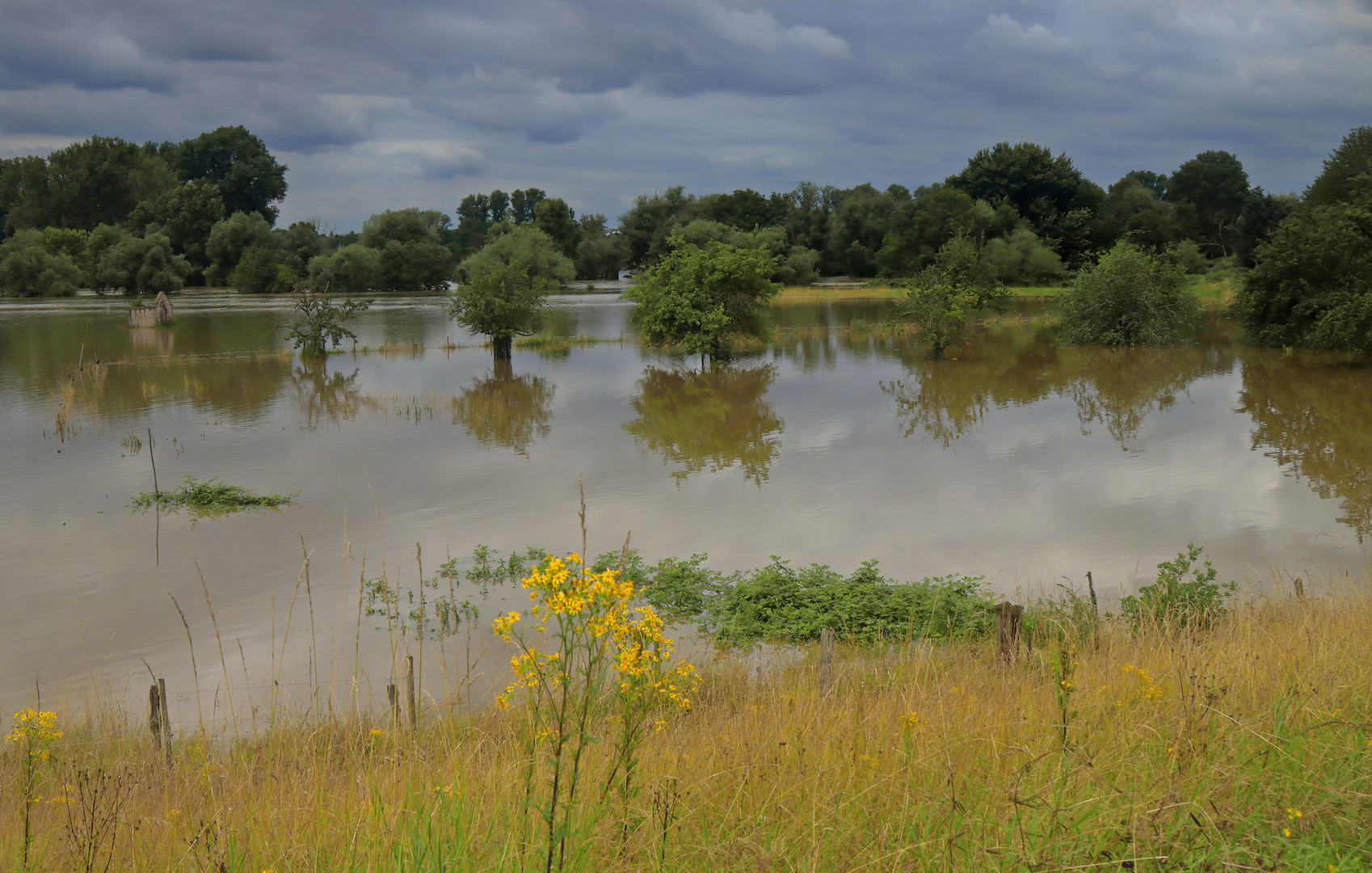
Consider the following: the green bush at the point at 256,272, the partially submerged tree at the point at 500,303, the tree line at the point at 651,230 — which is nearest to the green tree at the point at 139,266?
the tree line at the point at 651,230

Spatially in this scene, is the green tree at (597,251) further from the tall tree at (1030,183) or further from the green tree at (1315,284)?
the green tree at (1315,284)

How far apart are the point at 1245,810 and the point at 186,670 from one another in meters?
8.11

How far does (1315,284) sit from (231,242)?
273ft

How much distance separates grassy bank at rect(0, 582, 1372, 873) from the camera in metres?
2.98

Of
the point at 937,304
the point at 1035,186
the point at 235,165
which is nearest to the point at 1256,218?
the point at 1035,186

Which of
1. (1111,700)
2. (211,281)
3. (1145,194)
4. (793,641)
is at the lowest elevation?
(793,641)

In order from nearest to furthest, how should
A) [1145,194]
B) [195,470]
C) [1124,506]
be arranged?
1. [1124,506]
2. [195,470]
3. [1145,194]

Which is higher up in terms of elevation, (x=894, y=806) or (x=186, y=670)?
(x=894, y=806)

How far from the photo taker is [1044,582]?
32.2ft

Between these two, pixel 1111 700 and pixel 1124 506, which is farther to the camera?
pixel 1124 506

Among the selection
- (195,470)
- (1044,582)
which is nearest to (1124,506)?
(1044,582)

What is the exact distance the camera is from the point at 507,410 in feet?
76.0

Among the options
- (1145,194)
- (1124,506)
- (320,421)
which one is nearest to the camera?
(1124,506)

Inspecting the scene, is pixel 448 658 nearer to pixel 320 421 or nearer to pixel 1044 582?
pixel 1044 582
